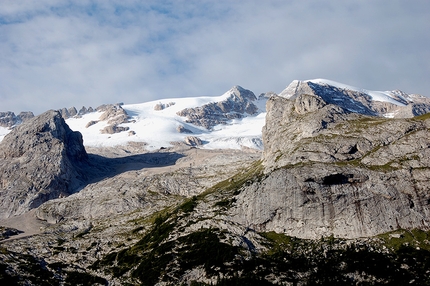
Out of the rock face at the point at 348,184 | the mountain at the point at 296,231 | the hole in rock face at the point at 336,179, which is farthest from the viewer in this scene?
the hole in rock face at the point at 336,179

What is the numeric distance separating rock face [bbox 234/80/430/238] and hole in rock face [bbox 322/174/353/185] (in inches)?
3.3

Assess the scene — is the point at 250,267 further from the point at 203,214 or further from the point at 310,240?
the point at 203,214

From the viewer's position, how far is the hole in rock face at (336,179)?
370 feet

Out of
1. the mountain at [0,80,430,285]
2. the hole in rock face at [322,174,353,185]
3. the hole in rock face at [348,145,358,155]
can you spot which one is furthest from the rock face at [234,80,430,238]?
the mountain at [0,80,430,285]

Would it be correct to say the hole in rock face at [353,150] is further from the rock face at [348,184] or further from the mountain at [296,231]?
the mountain at [296,231]

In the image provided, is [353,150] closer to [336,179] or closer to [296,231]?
[336,179]

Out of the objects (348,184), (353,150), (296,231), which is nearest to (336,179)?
(348,184)

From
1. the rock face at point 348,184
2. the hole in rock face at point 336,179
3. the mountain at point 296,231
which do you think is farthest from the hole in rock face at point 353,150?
the hole in rock face at point 336,179

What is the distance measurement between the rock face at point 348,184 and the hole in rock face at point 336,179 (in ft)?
0.27

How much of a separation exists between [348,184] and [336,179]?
3625mm

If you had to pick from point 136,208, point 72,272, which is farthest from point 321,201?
point 136,208

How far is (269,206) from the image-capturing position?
117500 millimetres

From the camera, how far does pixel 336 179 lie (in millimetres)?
113500

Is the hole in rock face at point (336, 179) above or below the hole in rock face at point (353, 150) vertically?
below
